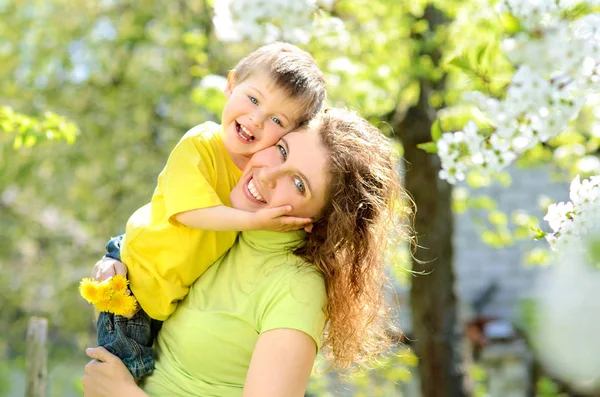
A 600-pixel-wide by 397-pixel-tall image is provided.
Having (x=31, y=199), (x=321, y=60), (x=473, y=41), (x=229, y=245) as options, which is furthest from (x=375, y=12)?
(x=31, y=199)

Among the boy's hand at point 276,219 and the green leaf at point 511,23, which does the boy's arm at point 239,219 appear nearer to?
the boy's hand at point 276,219

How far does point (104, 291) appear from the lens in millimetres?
1905

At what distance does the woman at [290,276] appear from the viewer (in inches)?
72.1

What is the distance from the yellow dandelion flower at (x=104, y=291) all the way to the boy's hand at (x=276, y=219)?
14.3 inches

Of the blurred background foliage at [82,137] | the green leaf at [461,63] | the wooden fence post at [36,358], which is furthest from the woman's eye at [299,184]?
the blurred background foliage at [82,137]

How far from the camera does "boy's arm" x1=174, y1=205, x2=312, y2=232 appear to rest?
72.1 inches

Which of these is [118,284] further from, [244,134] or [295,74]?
[295,74]

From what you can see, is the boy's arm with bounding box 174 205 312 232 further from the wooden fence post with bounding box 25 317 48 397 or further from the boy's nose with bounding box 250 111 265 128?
the wooden fence post with bounding box 25 317 48 397

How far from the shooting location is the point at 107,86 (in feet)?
22.7

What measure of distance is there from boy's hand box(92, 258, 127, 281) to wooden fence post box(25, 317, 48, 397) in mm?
1295

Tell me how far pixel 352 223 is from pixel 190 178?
38 cm

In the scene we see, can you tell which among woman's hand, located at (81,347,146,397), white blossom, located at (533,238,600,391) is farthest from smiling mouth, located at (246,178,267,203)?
white blossom, located at (533,238,600,391)

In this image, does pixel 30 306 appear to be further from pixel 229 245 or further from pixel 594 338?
pixel 229 245

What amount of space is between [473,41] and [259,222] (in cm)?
248
